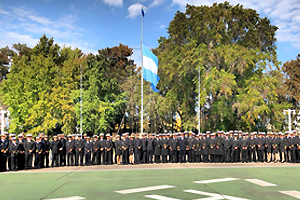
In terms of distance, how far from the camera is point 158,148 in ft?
67.3

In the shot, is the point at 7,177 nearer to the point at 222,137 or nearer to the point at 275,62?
the point at 222,137

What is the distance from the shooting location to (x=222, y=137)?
2122cm

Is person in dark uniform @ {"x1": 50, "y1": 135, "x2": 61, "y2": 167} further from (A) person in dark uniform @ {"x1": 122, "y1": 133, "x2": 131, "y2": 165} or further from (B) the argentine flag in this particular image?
(B) the argentine flag

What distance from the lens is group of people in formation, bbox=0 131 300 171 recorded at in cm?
1961

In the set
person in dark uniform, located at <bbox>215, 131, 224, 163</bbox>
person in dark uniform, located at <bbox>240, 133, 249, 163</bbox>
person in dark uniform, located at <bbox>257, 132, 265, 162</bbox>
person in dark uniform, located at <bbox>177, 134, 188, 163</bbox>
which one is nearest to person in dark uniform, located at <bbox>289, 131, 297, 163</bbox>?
person in dark uniform, located at <bbox>257, 132, 265, 162</bbox>

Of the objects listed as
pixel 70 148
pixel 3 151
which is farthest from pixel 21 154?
pixel 70 148

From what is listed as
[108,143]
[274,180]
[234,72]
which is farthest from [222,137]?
[234,72]

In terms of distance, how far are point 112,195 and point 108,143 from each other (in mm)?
9866

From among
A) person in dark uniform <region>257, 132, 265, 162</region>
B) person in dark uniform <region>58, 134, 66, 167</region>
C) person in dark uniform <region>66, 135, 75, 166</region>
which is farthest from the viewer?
person in dark uniform <region>257, 132, 265, 162</region>

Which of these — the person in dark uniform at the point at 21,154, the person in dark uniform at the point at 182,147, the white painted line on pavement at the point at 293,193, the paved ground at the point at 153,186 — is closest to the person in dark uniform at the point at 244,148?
the person in dark uniform at the point at 182,147

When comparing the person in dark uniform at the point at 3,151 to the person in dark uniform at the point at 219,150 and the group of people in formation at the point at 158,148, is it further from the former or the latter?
the person in dark uniform at the point at 219,150

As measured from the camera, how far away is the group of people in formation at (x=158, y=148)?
19609 millimetres

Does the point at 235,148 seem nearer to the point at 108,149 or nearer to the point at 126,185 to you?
the point at 108,149

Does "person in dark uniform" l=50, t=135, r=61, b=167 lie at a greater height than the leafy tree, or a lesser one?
A: lesser
